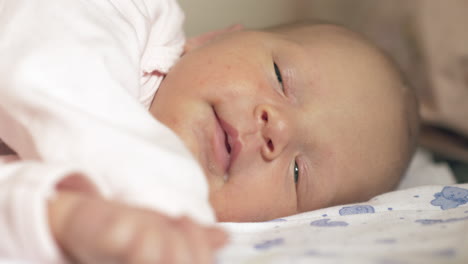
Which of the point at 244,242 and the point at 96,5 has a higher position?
the point at 96,5

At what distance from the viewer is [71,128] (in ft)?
2.33

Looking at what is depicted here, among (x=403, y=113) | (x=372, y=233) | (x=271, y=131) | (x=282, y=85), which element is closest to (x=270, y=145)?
(x=271, y=131)

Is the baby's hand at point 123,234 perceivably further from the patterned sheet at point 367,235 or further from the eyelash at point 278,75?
the eyelash at point 278,75

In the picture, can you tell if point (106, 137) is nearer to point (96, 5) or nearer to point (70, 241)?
point (70, 241)

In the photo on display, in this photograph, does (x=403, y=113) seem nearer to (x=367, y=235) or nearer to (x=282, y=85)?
(x=282, y=85)

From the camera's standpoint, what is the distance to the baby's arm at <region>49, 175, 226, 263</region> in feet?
1.87

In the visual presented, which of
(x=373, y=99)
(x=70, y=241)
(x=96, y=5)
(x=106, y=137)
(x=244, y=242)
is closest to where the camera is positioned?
(x=70, y=241)

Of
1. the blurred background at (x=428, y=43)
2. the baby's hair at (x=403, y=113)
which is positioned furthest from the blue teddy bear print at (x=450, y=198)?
the blurred background at (x=428, y=43)

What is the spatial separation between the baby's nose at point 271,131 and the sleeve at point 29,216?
0.43 metres

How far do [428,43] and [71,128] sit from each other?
1272 millimetres

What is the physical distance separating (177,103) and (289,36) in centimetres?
35

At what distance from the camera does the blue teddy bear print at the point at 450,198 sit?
1082mm

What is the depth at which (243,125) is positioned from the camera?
3.24 feet

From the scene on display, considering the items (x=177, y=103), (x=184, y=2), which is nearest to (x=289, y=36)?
(x=177, y=103)
